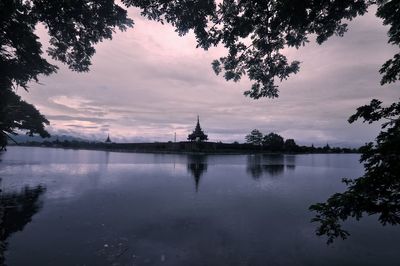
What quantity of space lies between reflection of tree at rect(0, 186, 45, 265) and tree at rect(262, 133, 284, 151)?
117 metres

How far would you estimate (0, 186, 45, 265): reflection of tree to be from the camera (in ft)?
31.0

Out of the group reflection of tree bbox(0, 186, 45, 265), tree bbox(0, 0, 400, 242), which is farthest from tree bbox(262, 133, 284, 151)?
tree bbox(0, 0, 400, 242)

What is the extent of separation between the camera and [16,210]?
12.3m

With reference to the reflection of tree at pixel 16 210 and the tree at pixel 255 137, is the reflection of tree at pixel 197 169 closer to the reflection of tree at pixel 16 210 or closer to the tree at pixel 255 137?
the reflection of tree at pixel 16 210

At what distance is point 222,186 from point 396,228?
→ 1192 cm

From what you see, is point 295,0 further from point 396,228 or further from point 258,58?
point 396,228

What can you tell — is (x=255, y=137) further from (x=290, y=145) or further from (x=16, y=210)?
(x=16, y=210)

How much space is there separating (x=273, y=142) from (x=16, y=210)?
131 m

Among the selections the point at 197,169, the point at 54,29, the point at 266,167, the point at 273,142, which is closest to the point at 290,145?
the point at 273,142

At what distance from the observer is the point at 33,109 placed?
101 feet

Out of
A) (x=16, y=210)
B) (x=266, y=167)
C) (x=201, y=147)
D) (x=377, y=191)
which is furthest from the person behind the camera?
(x=201, y=147)

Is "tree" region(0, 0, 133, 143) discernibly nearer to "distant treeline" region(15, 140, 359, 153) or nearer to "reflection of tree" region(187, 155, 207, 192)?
"reflection of tree" region(187, 155, 207, 192)

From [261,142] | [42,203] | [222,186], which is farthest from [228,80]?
[261,142]

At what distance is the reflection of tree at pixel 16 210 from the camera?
31.0 ft
